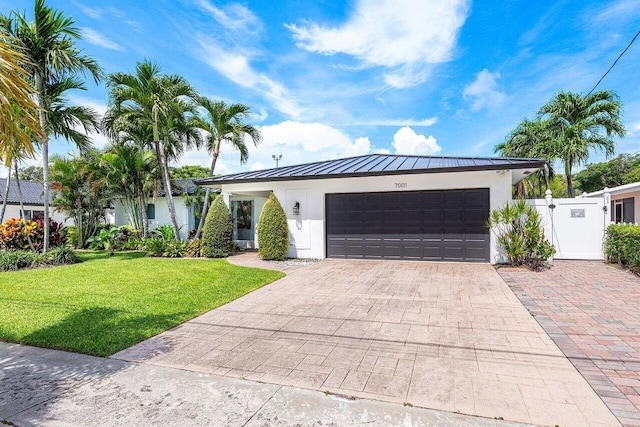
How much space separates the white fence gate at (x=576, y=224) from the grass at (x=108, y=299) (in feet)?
28.2

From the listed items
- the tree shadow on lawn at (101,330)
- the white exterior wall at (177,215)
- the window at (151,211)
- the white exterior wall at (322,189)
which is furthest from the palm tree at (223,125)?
the tree shadow on lawn at (101,330)

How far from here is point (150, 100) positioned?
39.4ft

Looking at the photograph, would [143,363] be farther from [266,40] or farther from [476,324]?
[266,40]

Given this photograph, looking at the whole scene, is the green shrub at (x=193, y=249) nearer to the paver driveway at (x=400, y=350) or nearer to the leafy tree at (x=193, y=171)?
the paver driveway at (x=400, y=350)

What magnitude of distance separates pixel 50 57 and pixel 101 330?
29.9 feet

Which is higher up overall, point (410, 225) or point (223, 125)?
point (223, 125)

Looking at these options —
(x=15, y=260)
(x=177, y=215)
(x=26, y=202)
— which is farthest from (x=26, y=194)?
(x=15, y=260)


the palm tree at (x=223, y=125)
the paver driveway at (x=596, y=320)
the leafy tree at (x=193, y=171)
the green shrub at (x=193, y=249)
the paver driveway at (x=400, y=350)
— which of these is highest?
the leafy tree at (x=193, y=171)

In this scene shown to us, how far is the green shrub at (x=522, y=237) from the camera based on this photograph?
29.6 ft

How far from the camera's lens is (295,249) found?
473 inches

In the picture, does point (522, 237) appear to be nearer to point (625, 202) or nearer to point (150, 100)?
point (625, 202)

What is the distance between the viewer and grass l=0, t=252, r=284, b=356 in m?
4.33

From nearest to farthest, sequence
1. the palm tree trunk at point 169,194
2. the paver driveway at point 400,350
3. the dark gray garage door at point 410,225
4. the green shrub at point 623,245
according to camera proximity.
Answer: the paver driveway at point 400,350 → the green shrub at point 623,245 → the dark gray garage door at point 410,225 → the palm tree trunk at point 169,194

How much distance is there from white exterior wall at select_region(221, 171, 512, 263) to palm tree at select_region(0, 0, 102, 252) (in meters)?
5.63
